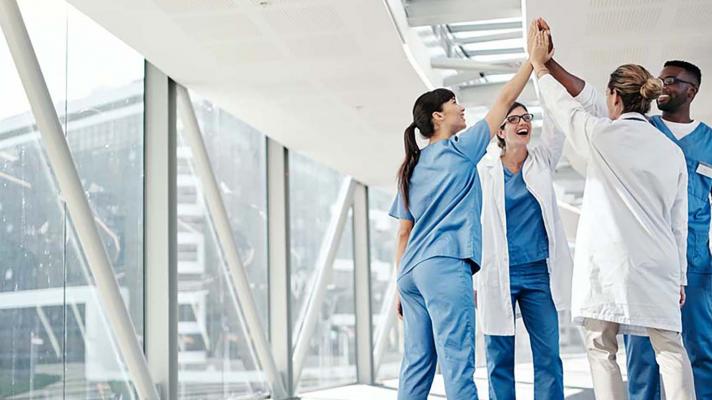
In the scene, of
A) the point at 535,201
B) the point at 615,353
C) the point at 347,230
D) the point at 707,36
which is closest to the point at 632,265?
the point at 615,353

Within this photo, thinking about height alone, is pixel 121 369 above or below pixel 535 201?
below

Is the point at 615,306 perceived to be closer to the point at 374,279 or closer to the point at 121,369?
the point at 121,369

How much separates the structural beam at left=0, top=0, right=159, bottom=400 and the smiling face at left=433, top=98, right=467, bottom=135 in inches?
89.9

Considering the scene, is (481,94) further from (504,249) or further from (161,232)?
(504,249)

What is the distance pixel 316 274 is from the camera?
10.7 meters

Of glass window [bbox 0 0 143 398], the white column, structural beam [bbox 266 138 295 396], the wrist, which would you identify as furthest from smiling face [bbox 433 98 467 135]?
structural beam [bbox 266 138 295 396]

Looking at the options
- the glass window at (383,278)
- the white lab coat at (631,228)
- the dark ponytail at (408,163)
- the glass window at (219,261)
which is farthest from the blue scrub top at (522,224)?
the glass window at (383,278)

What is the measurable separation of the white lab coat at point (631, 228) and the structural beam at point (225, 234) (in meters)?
4.13

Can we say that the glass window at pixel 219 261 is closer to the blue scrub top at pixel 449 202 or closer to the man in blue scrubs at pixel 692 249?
the blue scrub top at pixel 449 202

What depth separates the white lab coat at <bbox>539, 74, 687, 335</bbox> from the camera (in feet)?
11.7

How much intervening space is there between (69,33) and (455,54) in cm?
334

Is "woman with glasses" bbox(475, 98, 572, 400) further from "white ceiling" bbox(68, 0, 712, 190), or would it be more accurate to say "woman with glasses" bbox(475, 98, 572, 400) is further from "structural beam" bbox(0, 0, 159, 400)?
"structural beam" bbox(0, 0, 159, 400)

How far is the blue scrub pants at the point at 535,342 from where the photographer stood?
435cm

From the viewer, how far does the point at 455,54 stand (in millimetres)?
8148
